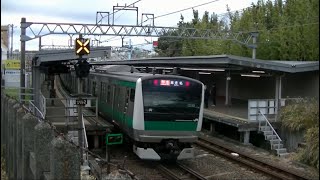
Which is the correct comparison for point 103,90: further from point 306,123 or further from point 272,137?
point 306,123

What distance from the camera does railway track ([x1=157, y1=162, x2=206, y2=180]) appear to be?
13.5 metres

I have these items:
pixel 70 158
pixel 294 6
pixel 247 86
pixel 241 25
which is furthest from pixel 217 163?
pixel 241 25

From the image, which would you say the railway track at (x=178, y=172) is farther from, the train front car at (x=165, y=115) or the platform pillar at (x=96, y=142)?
the platform pillar at (x=96, y=142)

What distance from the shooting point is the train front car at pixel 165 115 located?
14.1 meters

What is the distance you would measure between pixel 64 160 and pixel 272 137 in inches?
596

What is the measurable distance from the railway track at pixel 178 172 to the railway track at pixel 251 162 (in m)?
2.23

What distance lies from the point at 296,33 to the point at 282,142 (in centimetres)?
1032

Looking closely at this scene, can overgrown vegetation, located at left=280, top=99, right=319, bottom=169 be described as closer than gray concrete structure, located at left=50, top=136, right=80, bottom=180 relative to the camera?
No

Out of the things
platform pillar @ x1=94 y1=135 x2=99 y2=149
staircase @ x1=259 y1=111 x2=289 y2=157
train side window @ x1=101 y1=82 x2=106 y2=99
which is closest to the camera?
platform pillar @ x1=94 y1=135 x2=99 y2=149

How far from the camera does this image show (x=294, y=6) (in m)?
29.2

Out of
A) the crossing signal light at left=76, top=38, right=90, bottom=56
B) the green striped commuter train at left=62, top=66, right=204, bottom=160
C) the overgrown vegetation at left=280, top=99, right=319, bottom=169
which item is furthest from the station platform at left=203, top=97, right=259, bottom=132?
the crossing signal light at left=76, top=38, right=90, bottom=56

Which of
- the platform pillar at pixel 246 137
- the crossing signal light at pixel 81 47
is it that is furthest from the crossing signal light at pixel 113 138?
the platform pillar at pixel 246 137

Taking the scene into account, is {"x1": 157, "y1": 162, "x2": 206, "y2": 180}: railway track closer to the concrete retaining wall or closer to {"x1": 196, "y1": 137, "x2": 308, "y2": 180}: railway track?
{"x1": 196, "y1": 137, "x2": 308, "y2": 180}: railway track

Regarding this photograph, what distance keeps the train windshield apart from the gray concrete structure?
29.1ft
